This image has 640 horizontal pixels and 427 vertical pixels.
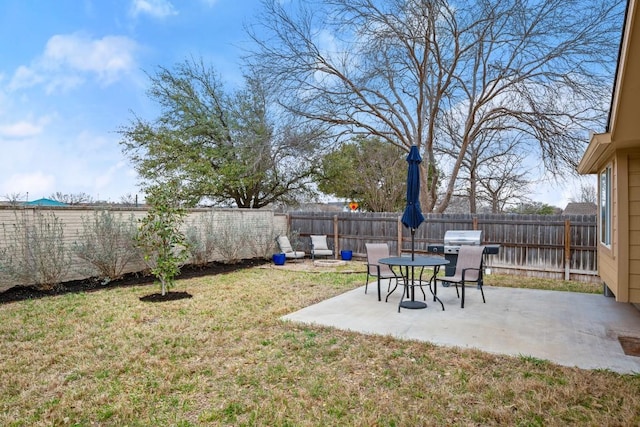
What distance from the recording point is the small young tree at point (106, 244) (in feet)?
24.9

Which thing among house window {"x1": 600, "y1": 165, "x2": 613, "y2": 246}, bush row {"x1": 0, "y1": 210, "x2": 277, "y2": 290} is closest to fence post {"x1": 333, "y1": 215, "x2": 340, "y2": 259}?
bush row {"x1": 0, "y1": 210, "x2": 277, "y2": 290}

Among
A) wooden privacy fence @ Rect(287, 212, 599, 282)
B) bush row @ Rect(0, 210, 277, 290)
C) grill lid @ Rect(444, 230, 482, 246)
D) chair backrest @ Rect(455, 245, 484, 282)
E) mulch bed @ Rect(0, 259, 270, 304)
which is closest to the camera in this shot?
chair backrest @ Rect(455, 245, 484, 282)

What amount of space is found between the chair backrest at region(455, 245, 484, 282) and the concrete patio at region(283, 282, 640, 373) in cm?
41

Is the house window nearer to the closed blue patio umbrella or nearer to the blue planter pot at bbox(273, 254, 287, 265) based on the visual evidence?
the closed blue patio umbrella

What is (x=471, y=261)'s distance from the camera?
5848mm

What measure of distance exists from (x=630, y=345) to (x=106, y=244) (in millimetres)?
8213

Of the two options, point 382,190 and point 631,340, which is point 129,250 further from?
point 382,190

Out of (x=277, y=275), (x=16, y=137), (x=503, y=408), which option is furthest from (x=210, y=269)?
(x=503, y=408)

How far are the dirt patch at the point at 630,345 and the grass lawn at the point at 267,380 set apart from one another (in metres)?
0.72

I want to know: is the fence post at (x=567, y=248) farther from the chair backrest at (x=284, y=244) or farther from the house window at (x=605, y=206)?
the chair backrest at (x=284, y=244)

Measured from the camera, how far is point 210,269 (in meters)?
9.66

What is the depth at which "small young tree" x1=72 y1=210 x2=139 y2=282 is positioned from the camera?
760cm

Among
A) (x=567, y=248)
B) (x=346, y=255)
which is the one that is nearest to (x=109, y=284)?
(x=346, y=255)

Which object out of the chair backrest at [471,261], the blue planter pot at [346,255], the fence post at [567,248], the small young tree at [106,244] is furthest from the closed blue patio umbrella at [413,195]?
the blue planter pot at [346,255]
